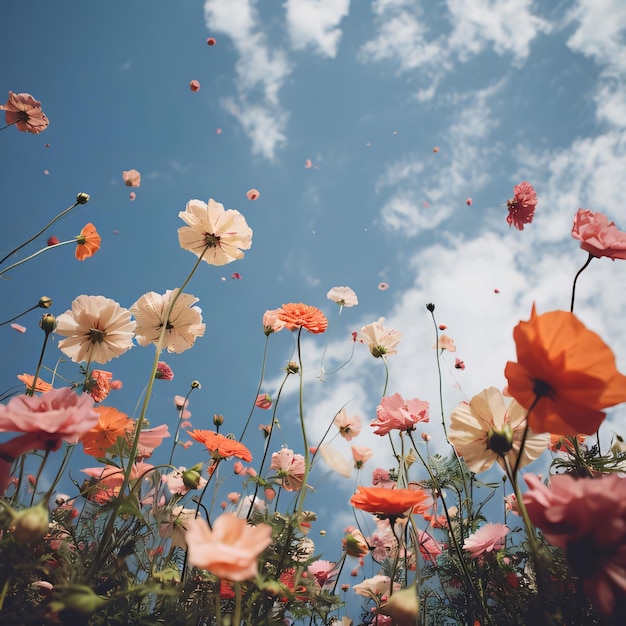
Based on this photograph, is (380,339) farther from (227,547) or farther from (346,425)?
(227,547)

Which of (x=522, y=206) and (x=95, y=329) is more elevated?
(x=522, y=206)

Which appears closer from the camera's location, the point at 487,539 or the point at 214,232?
the point at 487,539

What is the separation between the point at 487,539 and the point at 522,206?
144cm

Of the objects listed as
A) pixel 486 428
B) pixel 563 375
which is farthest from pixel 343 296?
pixel 563 375

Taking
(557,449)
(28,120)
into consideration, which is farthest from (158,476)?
(28,120)

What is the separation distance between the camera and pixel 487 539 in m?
0.94

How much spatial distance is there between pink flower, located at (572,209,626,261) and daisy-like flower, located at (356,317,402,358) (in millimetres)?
921

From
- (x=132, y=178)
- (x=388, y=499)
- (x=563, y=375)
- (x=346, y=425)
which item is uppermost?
(x=132, y=178)

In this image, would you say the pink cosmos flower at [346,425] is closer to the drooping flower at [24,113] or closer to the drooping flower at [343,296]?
the drooping flower at [343,296]

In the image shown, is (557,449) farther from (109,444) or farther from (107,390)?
(107,390)

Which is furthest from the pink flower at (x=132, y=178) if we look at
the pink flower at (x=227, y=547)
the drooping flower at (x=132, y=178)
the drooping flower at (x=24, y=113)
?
the pink flower at (x=227, y=547)

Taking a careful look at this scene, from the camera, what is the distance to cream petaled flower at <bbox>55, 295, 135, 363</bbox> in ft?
3.02

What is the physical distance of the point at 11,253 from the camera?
1.31m

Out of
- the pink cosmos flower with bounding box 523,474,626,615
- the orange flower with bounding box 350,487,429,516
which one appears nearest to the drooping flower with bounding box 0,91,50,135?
the orange flower with bounding box 350,487,429,516
